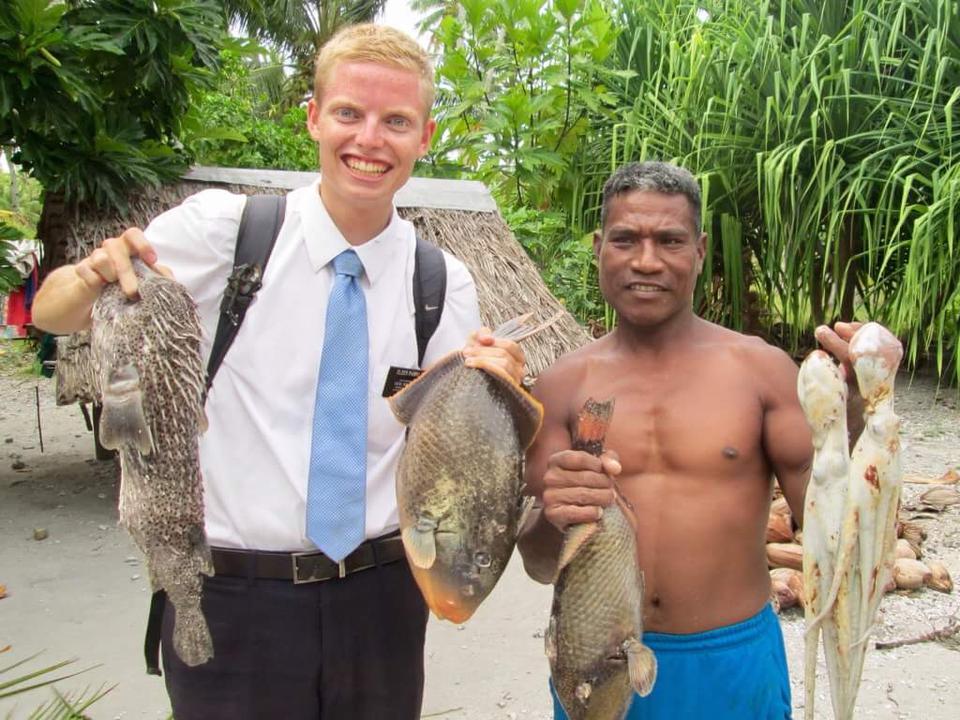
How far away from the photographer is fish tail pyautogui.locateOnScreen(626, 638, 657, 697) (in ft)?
6.15

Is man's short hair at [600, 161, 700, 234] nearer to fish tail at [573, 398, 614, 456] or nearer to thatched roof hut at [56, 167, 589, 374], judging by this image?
fish tail at [573, 398, 614, 456]

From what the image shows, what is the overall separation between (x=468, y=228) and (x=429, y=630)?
146 inches

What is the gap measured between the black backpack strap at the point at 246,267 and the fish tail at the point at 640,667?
1211mm

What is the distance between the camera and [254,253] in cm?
222

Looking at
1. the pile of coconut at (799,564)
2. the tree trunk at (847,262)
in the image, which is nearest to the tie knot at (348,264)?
the pile of coconut at (799,564)

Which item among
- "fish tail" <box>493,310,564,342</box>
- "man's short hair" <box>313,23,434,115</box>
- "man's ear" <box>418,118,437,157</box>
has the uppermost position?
"man's short hair" <box>313,23,434,115</box>

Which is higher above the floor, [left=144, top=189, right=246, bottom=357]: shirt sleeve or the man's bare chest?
[left=144, top=189, right=246, bottom=357]: shirt sleeve

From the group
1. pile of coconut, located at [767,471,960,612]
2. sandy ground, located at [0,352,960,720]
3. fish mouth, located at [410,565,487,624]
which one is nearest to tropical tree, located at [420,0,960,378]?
sandy ground, located at [0,352,960,720]

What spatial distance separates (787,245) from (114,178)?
20.6ft

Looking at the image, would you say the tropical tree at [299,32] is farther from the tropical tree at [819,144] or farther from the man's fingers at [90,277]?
the man's fingers at [90,277]

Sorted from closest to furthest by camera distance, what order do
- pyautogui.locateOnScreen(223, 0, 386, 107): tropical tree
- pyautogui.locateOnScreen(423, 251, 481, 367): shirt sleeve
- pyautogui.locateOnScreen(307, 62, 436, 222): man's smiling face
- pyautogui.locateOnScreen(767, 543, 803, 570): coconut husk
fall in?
pyautogui.locateOnScreen(307, 62, 436, 222): man's smiling face, pyautogui.locateOnScreen(423, 251, 481, 367): shirt sleeve, pyautogui.locateOnScreen(767, 543, 803, 570): coconut husk, pyautogui.locateOnScreen(223, 0, 386, 107): tropical tree

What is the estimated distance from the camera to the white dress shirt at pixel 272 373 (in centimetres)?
218

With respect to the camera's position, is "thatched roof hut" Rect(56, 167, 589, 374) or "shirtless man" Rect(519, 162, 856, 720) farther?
"thatched roof hut" Rect(56, 167, 589, 374)

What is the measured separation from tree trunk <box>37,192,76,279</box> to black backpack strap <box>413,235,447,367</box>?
5430 mm
